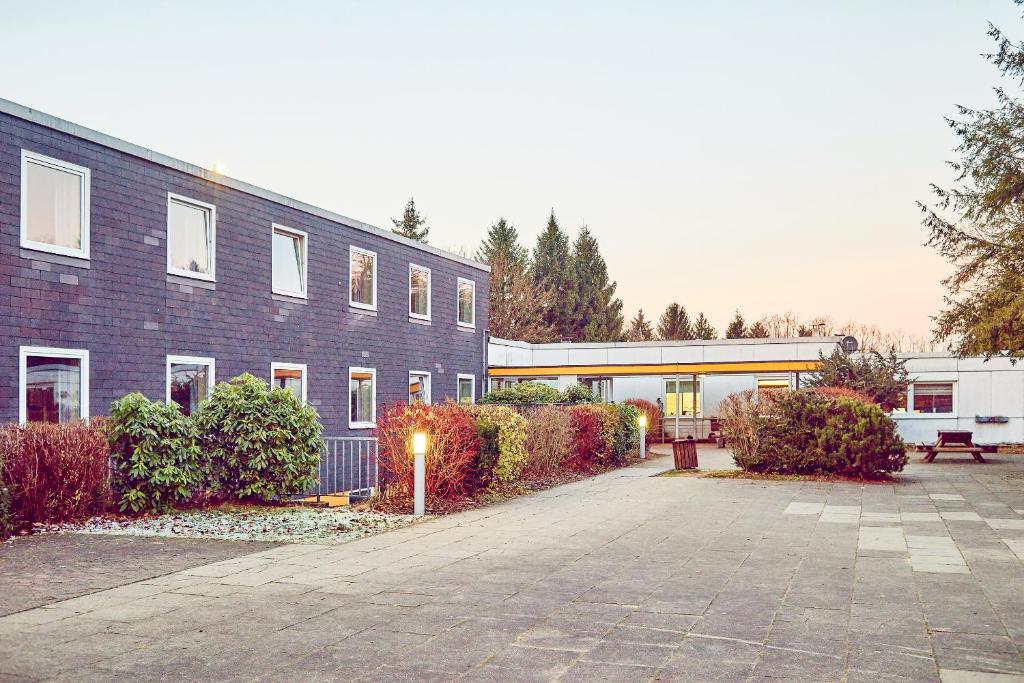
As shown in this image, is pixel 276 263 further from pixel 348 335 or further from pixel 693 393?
pixel 693 393

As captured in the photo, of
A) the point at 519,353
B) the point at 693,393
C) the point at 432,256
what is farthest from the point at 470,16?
the point at 693,393

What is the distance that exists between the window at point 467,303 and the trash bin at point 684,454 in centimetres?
815

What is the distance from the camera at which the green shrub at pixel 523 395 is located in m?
23.1

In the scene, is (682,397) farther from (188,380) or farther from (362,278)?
(188,380)

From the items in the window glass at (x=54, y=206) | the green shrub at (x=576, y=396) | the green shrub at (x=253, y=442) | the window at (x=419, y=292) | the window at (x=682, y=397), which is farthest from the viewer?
the window at (x=682, y=397)

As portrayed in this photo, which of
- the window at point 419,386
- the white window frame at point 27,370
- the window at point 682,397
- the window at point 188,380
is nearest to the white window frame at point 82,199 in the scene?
the white window frame at point 27,370

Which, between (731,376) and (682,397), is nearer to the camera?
(731,376)

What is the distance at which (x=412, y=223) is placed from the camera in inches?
2598

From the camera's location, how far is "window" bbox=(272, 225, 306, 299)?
18.0 metres

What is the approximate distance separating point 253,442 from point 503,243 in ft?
176

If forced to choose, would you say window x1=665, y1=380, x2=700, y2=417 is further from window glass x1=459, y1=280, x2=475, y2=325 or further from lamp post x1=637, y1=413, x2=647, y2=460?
lamp post x1=637, y1=413, x2=647, y2=460

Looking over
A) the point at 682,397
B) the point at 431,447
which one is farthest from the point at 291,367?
the point at 682,397

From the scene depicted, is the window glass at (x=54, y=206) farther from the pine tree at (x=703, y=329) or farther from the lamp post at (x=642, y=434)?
the pine tree at (x=703, y=329)

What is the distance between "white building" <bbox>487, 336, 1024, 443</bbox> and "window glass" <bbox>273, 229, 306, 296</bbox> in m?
10.1
